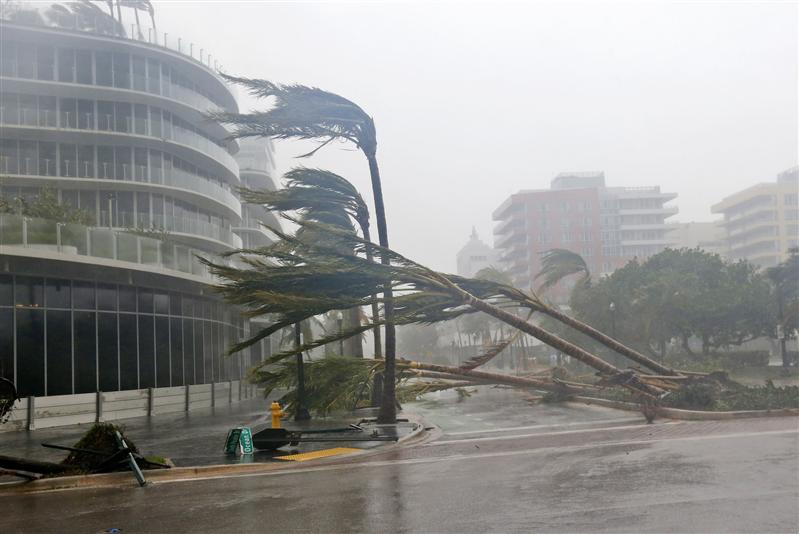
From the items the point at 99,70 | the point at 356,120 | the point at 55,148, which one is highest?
the point at 99,70

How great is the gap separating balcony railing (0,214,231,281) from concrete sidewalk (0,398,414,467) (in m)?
5.52

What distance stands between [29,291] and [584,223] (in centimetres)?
10696

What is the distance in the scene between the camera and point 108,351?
83.1 feet

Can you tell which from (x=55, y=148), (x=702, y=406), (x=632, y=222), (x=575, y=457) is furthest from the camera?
(x=632, y=222)

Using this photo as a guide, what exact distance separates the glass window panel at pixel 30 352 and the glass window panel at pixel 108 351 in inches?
92.7

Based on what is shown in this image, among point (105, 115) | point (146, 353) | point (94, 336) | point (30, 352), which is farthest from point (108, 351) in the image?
point (105, 115)

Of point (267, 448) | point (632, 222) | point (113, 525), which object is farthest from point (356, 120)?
point (632, 222)

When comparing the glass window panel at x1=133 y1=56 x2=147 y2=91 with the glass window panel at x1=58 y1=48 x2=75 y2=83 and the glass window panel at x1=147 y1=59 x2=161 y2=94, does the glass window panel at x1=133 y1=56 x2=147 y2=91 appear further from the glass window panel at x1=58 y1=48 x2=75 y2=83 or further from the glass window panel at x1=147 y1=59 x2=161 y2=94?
the glass window panel at x1=58 y1=48 x2=75 y2=83

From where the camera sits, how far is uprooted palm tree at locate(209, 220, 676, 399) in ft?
50.6

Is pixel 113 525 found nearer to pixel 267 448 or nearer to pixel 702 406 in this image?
pixel 267 448

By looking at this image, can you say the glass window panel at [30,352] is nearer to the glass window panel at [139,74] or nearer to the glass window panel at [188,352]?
the glass window panel at [188,352]

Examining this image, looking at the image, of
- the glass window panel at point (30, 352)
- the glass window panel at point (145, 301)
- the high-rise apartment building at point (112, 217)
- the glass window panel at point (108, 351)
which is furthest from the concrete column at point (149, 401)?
the glass window panel at point (30, 352)

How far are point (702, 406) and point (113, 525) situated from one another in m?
15.4

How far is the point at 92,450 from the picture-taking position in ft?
39.1
